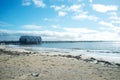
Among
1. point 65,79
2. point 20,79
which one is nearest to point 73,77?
point 65,79

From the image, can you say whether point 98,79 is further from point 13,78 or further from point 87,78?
point 13,78

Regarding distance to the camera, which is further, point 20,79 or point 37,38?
point 37,38

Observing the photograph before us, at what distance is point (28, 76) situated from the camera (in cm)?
1083

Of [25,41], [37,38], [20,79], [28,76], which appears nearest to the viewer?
[20,79]

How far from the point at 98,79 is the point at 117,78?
1.44m

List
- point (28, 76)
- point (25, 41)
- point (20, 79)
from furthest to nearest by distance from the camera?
point (25, 41) < point (28, 76) < point (20, 79)

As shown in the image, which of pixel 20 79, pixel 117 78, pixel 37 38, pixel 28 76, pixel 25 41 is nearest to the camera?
pixel 20 79

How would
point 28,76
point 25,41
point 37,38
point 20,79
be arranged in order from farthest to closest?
point 37,38, point 25,41, point 28,76, point 20,79

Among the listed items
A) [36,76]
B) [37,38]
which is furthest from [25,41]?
[36,76]

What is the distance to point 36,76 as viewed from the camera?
36.0ft

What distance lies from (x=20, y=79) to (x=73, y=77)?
3.13 metres

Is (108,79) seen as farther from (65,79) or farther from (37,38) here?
(37,38)

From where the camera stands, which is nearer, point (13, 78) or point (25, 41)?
point (13, 78)

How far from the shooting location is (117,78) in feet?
38.5
